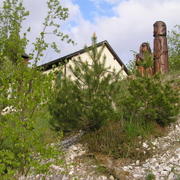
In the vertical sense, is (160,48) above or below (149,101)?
above

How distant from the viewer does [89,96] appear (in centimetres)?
687

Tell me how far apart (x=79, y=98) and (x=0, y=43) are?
2737 millimetres

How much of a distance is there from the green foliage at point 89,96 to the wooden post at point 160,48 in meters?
5.48

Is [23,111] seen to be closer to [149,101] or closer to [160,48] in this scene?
[149,101]

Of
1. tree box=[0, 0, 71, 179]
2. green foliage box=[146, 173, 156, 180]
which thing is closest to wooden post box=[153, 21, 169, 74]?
green foliage box=[146, 173, 156, 180]

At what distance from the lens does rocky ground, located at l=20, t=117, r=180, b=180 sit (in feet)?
18.1

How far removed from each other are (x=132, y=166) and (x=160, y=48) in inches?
286

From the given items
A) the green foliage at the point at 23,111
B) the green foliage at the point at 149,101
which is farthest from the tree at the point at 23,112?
the green foliage at the point at 149,101

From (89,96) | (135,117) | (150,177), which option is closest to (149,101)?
(135,117)

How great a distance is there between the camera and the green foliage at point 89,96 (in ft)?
22.0

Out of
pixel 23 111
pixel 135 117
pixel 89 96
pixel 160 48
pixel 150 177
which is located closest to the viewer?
pixel 23 111

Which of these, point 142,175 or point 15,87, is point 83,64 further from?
point 15,87

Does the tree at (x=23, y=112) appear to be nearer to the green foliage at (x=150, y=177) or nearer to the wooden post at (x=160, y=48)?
the green foliage at (x=150, y=177)

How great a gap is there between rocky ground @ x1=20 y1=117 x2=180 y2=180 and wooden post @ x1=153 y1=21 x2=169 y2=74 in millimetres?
5439
